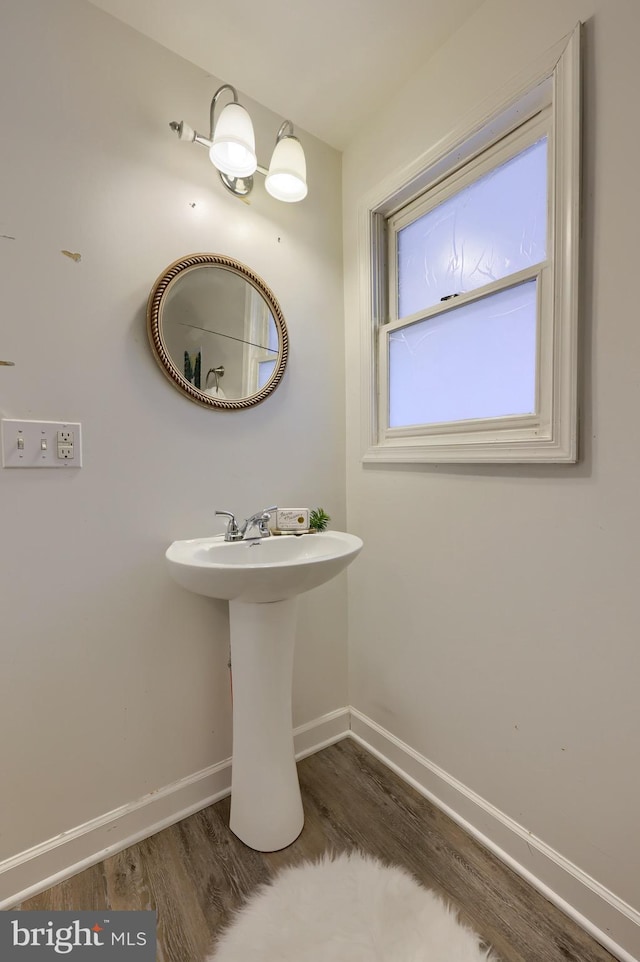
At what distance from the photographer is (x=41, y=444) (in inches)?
41.3

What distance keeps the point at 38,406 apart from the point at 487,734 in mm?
1517

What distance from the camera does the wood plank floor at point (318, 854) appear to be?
946 millimetres

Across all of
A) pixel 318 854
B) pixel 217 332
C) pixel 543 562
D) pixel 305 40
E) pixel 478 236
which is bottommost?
pixel 318 854

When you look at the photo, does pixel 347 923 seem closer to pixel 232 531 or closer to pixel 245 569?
pixel 245 569

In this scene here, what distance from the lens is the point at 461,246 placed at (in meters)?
1.31

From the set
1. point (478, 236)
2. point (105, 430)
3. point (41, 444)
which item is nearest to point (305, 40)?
point (478, 236)

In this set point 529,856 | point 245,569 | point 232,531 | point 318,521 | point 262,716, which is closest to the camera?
point 245,569

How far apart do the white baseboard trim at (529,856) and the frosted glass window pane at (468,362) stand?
1.13 m

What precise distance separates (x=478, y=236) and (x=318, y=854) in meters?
1.85

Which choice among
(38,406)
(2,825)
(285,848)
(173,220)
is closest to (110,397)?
(38,406)

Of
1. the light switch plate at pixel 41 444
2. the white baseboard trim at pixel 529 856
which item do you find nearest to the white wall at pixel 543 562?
the white baseboard trim at pixel 529 856

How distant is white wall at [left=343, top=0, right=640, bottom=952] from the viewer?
884 mm

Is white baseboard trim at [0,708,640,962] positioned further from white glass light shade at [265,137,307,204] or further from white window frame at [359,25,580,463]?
white glass light shade at [265,137,307,204]

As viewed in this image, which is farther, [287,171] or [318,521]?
[318,521]
